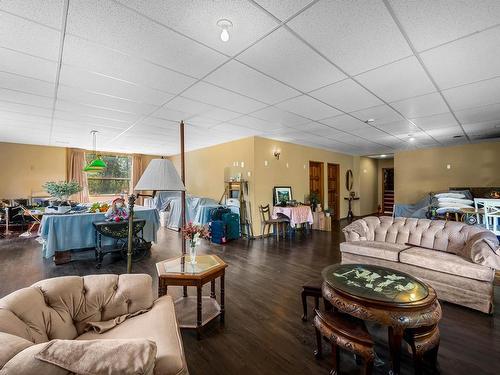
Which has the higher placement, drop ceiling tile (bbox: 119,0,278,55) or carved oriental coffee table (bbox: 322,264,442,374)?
drop ceiling tile (bbox: 119,0,278,55)

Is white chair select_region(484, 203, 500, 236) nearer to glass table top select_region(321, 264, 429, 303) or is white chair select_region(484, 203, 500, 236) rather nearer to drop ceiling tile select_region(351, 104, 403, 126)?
drop ceiling tile select_region(351, 104, 403, 126)

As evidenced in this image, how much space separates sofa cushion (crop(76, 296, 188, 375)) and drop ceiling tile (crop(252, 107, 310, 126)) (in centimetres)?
319

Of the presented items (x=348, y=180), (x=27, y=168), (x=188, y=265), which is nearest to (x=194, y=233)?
(x=188, y=265)

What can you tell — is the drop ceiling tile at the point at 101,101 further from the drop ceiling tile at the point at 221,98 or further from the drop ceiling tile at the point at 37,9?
the drop ceiling tile at the point at 37,9

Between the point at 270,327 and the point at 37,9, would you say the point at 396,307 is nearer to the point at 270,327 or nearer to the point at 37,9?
the point at 270,327

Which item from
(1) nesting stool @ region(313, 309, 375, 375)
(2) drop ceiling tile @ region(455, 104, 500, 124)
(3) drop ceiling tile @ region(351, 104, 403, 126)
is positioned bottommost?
(1) nesting stool @ region(313, 309, 375, 375)

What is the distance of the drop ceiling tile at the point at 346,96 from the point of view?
9.75 ft

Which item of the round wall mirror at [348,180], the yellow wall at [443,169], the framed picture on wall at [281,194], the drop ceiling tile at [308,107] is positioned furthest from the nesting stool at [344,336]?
the round wall mirror at [348,180]

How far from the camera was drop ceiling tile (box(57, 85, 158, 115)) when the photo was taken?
3171 millimetres

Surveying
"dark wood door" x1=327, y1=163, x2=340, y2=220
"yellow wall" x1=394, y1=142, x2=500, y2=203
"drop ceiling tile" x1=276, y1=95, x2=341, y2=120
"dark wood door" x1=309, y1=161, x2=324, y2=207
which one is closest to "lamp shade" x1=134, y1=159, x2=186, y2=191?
"drop ceiling tile" x1=276, y1=95, x2=341, y2=120

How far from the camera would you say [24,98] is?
132 inches

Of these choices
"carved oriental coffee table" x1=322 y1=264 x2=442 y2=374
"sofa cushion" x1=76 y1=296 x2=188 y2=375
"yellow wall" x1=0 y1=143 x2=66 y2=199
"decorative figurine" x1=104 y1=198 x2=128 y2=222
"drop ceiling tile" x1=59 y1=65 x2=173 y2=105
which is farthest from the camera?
"yellow wall" x1=0 y1=143 x2=66 y2=199

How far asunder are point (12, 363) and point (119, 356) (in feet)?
1.04

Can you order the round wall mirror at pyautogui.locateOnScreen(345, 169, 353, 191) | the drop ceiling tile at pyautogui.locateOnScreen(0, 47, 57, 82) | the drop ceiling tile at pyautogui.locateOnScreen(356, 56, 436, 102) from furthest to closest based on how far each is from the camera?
the round wall mirror at pyautogui.locateOnScreen(345, 169, 353, 191)
the drop ceiling tile at pyautogui.locateOnScreen(356, 56, 436, 102)
the drop ceiling tile at pyautogui.locateOnScreen(0, 47, 57, 82)
